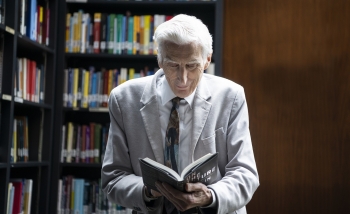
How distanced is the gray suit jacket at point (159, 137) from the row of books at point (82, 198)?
2.04 metres

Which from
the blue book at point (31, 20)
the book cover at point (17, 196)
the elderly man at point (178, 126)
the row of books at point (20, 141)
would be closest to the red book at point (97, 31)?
the blue book at point (31, 20)

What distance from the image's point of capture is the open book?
5.46 feet

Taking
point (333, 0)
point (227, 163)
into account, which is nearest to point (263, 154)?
point (333, 0)

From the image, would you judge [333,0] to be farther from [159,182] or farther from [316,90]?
[159,182]

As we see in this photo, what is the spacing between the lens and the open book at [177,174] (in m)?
1.66

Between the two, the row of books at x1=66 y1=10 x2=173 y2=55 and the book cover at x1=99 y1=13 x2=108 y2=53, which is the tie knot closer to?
the row of books at x1=66 y1=10 x2=173 y2=55

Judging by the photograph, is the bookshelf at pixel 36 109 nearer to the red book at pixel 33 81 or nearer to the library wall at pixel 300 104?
the red book at pixel 33 81

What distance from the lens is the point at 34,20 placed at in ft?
12.3

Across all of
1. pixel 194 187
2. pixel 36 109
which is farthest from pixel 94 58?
pixel 194 187

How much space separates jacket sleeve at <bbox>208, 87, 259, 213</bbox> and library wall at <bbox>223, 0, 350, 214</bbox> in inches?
83.1

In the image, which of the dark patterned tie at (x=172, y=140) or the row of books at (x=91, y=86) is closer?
the dark patterned tie at (x=172, y=140)

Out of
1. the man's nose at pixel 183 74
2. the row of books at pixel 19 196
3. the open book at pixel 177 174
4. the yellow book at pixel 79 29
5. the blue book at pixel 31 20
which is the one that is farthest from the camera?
Answer: the yellow book at pixel 79 29

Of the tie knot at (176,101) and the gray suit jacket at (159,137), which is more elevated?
the tie knot at (176,101)

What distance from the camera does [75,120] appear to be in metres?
4.33
